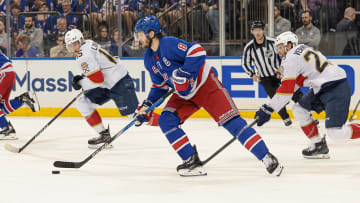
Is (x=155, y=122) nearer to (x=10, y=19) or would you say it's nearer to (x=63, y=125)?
(x=63, y=125)

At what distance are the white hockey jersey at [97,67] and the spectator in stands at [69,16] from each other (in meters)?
3.05

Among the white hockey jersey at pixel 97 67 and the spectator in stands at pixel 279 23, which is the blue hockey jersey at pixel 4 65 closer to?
the white hockey jersey at pixel 97 67

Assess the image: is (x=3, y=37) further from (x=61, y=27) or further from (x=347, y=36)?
(x=347, y=36)

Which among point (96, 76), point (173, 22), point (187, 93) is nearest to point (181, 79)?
point (187, 93)

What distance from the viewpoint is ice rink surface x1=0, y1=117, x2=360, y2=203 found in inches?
130

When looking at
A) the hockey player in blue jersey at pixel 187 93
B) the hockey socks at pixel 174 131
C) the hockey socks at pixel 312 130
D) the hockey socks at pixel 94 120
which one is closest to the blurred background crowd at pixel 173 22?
the hockey socks at pixel 94 120

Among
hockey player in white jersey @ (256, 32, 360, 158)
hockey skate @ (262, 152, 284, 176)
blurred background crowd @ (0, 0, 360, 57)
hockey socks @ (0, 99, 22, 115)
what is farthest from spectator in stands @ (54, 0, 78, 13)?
hockey skate @ (262, 152, 284, 176)

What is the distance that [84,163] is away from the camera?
4180 millimetres

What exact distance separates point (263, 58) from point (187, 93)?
9.79ft

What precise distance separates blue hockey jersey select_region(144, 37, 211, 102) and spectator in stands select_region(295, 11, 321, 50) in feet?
12.7

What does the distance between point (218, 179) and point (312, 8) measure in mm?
4155

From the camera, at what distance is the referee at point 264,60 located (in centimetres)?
655

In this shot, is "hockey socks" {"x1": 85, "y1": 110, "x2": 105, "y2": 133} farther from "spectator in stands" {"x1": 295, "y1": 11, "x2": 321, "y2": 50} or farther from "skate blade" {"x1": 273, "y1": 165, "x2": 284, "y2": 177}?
"spectator in stands" {"x1": 295, "y1": 11, "x2": 321, "y2": 50}

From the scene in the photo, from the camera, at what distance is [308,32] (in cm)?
743
